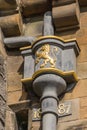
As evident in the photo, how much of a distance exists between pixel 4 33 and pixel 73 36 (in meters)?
0.69

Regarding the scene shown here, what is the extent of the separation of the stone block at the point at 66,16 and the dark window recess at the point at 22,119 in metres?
0.88

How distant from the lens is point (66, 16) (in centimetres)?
650

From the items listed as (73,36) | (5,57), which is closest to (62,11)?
(73,36)

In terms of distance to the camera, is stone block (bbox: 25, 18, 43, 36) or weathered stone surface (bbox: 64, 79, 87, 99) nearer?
weathered stone surface (bbox: 64, 79, 87, 99)

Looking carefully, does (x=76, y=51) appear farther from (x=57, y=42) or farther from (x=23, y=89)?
(x=23, y=89)

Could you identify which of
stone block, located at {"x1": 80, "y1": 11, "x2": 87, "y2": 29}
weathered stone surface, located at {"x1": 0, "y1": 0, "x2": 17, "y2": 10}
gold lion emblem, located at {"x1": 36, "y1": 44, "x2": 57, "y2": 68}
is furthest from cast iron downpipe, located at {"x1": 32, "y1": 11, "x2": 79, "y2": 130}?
weathered stone surface, located at {"x1": 0, "y1": 0, "x2": 17, "y2": 10}

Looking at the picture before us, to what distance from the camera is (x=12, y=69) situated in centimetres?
654

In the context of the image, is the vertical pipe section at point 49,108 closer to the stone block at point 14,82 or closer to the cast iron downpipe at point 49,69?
the cast iron downpipe at point 49,69

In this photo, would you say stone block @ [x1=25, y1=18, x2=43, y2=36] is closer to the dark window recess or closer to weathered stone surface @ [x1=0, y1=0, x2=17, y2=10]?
weathered stone surface @ [x1=0, y1=0, x2=17, y2=10]

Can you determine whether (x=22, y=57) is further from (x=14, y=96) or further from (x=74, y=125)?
(x=74, y=125)

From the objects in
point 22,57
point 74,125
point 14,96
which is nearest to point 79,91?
point 74,125

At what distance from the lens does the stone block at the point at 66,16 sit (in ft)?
21.3

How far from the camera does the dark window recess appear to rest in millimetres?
6303

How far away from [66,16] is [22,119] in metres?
1.02
